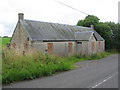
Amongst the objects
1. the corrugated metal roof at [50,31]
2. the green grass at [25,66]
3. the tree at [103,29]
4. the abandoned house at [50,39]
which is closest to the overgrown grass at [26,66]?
the green grass at [25,66]

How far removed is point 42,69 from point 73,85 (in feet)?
10.6

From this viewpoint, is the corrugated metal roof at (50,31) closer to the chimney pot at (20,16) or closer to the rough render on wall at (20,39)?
the chimney pot at (20,16)

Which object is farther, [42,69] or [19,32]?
[19,32]

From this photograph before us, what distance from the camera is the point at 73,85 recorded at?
29.0 feet

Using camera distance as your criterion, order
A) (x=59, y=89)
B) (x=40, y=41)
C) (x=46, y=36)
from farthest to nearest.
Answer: (x=46, y=36)
(x=40, y=41)
(x=59, y=89)

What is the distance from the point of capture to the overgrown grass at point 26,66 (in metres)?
9.82

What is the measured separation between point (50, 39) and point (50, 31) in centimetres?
231

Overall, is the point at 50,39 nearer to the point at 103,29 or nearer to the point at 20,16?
the point at 20,16

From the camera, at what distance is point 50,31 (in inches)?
945

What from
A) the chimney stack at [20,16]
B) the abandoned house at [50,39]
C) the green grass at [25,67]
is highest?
the chimney stack at [20,16]

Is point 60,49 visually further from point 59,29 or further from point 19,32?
point 19,32

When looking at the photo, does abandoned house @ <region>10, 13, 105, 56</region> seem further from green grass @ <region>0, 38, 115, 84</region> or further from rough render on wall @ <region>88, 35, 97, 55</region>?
green grass @ <region>0, 38, 115, 84</region>

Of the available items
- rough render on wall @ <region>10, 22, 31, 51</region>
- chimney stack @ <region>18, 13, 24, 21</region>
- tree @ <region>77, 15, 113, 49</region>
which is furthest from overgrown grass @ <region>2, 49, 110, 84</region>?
tree @ <region>77, 15, 113, 49</region>

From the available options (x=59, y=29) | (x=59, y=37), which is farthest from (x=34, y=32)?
(x=59, y=29)
